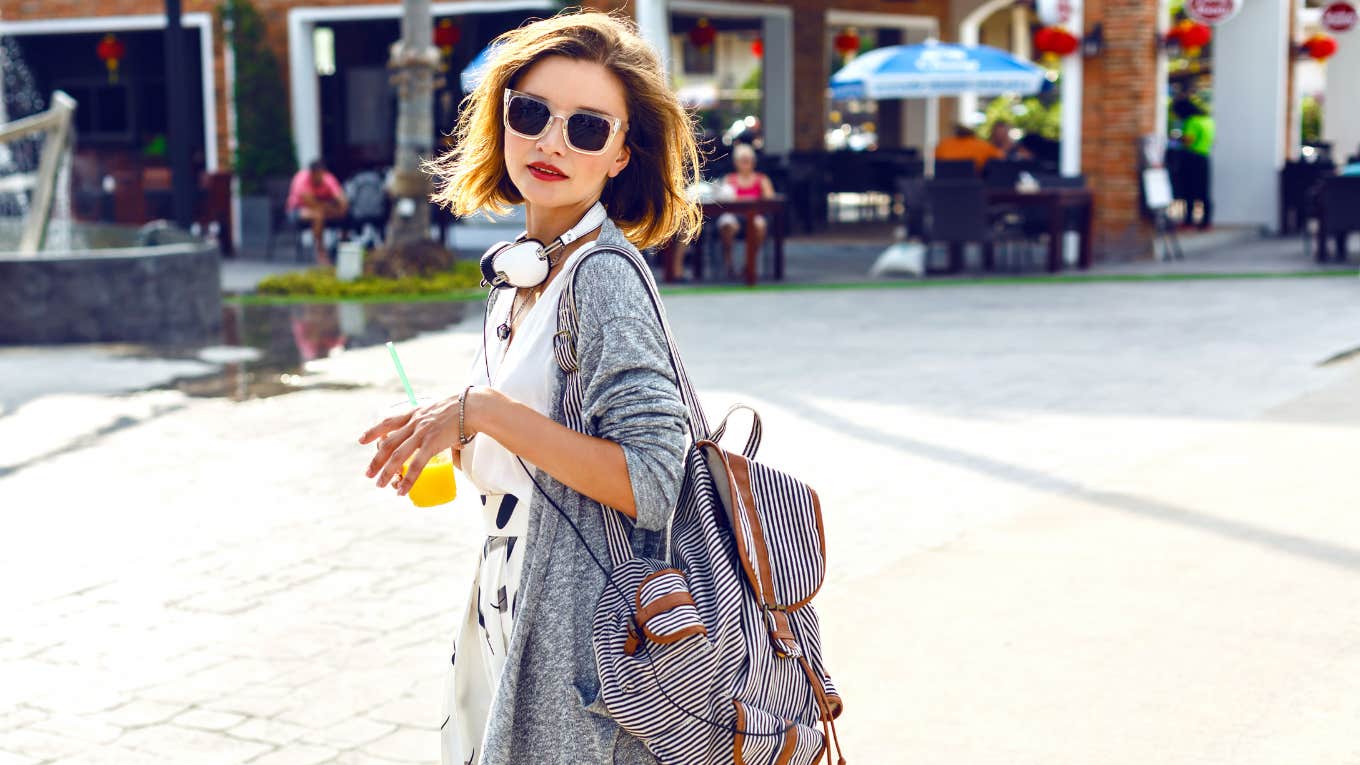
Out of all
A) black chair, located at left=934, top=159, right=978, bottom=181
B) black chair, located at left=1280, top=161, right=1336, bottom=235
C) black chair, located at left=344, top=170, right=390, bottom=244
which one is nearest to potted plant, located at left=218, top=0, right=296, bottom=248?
black chair, located at left=344, top=170, right=390, bottom=244

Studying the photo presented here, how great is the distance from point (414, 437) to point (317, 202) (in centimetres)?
1623

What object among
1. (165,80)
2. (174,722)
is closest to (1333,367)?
(174,722)

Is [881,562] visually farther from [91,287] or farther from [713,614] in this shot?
[91,287]

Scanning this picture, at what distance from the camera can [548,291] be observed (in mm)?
2197

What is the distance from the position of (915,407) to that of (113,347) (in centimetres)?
582

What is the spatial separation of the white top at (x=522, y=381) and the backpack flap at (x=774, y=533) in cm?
25

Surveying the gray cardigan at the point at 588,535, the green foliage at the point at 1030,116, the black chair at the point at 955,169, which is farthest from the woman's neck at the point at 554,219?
the green foliage at the point at 1030,116

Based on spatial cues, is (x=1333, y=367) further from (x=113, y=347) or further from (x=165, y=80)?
(x=165, y=80)

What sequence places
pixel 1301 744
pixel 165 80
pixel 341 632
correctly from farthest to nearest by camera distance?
1. pixel 165 80
2. pixel 341 632
3. pixel 1301 744

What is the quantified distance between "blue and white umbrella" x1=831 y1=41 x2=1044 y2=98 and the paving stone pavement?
7308mm

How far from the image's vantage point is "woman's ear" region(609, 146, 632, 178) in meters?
2.31

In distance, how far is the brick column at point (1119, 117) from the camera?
54.1ft

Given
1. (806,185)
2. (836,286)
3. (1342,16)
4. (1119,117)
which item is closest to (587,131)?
(836,286)

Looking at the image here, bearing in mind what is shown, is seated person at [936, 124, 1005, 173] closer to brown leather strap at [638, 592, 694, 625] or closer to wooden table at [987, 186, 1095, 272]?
wooden table at [987, 186, 1095, 272]
